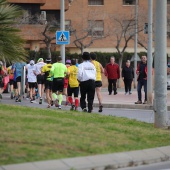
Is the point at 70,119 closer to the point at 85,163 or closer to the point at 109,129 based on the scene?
the point at 109,129

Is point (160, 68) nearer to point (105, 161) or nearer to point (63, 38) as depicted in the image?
point (105, 161)

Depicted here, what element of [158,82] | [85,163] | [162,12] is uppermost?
[162,12]

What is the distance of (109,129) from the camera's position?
13.6 m

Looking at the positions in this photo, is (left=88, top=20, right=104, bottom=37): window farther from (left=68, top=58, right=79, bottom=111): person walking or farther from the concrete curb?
the concrete curb

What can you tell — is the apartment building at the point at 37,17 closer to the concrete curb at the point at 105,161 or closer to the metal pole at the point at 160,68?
the metal pole at the point at 160,68

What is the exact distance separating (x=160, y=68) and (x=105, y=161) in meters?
4.95

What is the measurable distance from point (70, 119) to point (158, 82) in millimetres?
2111

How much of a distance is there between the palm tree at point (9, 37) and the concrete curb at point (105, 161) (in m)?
3.55

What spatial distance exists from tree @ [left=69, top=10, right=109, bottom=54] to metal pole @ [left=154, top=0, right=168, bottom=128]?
156 feet

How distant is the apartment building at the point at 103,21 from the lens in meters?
64.7

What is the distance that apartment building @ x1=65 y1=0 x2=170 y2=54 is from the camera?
212 ft

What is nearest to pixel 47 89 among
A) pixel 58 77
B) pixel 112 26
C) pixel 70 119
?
pixel 58 77

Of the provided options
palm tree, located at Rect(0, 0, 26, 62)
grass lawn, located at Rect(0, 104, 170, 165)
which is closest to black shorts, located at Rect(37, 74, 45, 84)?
grass lawn, located at Rect(0, 104, 170, 165)

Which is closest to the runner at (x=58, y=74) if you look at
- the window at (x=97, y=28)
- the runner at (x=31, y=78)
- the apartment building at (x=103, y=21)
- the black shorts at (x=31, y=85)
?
the runner at (x=31, y=78)
